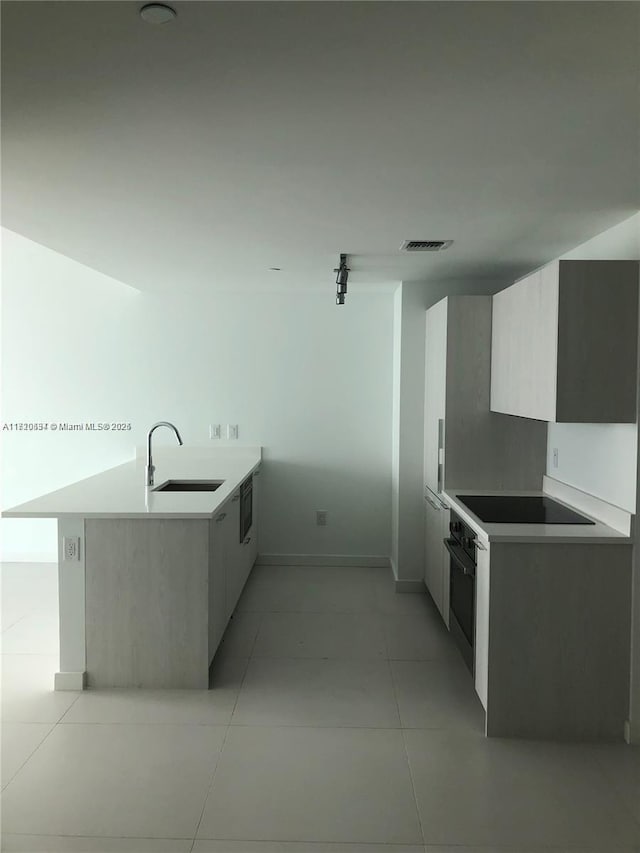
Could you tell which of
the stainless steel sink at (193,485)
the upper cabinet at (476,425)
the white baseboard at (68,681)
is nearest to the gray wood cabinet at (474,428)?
the upper cabinet at (476,425)

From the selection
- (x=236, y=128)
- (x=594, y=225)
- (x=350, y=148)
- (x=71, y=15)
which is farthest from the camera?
(x=594, y=225)

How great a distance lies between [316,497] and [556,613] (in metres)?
2.98

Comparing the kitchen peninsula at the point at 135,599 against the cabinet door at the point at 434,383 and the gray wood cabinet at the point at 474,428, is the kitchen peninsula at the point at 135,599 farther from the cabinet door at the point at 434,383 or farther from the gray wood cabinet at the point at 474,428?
the cabinet door at the point at 434,383

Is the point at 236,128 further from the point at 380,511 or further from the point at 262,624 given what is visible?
the point at 380,511

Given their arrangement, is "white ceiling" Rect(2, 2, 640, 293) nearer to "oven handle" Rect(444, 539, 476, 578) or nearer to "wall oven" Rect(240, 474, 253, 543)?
"oven handle" Rect(444, 539, 476, 578)

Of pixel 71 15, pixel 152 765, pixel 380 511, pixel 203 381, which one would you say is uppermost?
pixel 71 15

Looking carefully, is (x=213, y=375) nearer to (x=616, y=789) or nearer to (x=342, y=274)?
(x=342, y=274)

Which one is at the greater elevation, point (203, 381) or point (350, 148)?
point (350, 148)

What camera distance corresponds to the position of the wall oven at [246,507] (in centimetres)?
465

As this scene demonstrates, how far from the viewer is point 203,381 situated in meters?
5.66

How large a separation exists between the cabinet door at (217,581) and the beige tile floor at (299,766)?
0.61 ft

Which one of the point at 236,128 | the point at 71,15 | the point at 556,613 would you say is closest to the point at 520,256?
the point at 556,613

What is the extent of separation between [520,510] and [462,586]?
1.71ft

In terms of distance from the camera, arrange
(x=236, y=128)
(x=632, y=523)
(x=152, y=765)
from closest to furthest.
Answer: (x=236, y=128) → (x=152, y=765) → (x=632, y=523)
